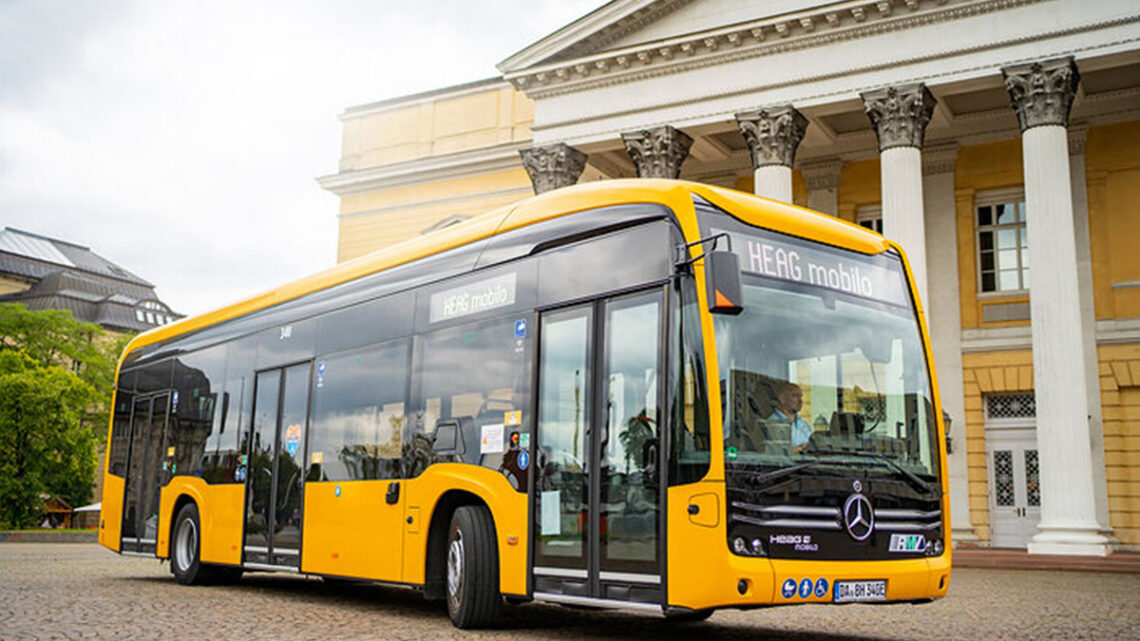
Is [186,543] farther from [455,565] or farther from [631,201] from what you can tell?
[631,201]

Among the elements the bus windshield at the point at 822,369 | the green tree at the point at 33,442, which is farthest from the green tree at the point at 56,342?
the bus windshield at the point at 822,369

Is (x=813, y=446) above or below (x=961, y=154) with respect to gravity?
below

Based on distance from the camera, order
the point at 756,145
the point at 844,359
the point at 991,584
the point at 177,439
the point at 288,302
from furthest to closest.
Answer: the point at 756,145, the point at 991,584, the point at 177,439, the point at 288,302, the point at 844,359

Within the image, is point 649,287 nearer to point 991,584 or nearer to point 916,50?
point 991,584

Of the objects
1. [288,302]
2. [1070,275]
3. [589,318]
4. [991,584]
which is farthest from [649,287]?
[1070,275]

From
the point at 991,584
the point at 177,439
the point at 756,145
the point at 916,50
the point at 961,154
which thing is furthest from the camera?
the point at 961,154

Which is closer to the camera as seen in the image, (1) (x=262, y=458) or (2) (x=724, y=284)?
(2) (x=724, y=284)

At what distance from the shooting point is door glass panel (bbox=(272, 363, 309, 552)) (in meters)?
→ 11.6

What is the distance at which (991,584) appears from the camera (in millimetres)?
15773

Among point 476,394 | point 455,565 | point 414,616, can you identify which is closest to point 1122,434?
point 414,616

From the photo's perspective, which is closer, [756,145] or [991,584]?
[991,584]

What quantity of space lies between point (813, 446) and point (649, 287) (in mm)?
1512

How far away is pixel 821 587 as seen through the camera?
7176mm

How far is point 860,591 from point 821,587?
0.34 m
